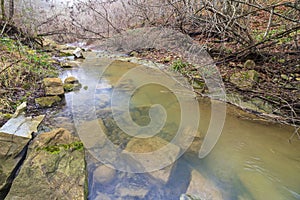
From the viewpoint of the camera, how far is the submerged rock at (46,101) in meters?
3.67

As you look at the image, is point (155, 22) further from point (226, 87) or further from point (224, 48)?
point (226, 87)

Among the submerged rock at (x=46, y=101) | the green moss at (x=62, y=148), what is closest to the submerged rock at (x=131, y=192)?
the green moss at (x=62, y=148)

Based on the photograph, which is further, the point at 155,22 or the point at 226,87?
the point at 155,22

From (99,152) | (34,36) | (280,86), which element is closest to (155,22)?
(34,36)

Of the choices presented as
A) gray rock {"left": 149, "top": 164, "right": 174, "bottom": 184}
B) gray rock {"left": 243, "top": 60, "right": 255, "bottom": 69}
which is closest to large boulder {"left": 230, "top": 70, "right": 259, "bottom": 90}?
gray rock {"left": 243, "top": 60, "right": 255, "bottom": 69}

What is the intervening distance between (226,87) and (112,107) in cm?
231

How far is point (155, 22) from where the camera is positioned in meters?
7.91

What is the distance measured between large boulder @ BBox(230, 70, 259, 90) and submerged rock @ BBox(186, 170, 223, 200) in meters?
2.15

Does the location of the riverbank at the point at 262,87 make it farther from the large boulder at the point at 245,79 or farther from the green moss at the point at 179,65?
the green moss at the point at 179,65

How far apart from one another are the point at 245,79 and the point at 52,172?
3.60 metres

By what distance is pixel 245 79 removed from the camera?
3.97 m

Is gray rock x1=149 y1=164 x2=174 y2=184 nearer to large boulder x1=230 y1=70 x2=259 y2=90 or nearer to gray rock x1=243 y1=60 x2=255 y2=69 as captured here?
large boulder x1=230 y1=70 x2=259 y2=90

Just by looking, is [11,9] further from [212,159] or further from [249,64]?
[212,159]

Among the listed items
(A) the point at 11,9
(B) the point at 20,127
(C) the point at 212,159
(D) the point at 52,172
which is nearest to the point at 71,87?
(B) the point at 20,127
